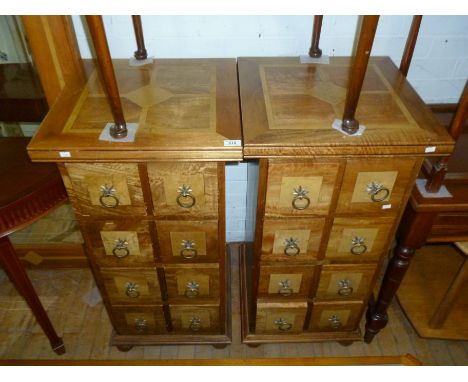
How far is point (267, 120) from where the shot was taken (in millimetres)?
1201

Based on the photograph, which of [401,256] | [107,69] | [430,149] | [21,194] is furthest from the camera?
[401,256]

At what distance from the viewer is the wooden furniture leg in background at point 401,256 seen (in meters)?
1.41

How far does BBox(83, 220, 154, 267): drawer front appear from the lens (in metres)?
1.33

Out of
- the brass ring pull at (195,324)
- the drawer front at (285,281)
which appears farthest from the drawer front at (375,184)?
the brass ring pull at (195,324)

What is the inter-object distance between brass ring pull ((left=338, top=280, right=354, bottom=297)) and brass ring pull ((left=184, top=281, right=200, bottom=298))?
1.87ft

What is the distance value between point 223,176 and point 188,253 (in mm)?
374

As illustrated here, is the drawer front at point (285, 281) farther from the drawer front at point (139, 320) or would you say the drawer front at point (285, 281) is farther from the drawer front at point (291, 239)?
the drawer front at point (139, 320)

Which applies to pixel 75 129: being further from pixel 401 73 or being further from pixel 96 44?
pixel 401 73

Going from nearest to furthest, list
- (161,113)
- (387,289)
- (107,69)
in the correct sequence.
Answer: (107,69), (161,113), (387,289)

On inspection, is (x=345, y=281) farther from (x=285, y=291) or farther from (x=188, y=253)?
(x=188, y=253)

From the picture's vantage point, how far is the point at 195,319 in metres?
1.72

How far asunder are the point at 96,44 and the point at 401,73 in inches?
42.8

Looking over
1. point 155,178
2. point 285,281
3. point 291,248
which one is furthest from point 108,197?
point 285,281

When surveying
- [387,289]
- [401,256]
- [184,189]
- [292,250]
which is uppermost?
[184,189]
